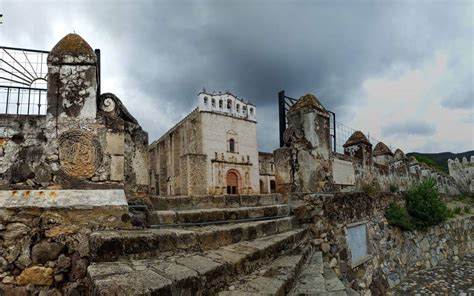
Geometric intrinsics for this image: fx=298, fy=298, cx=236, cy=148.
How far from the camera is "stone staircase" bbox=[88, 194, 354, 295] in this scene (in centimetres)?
182

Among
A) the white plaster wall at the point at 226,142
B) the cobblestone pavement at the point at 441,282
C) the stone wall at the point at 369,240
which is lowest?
the cobblestone pavement at the point at 441,282

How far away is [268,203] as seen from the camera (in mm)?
5352

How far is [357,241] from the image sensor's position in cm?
559

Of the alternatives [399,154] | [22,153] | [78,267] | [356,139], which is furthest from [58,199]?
[399,154]

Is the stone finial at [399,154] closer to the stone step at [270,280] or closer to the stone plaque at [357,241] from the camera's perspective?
the stone plaque at [357,241]

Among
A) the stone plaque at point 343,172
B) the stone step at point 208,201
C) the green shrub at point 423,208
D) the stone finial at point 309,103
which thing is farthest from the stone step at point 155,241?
the green shrub at point 423,208

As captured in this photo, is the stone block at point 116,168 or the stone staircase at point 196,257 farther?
the stone block at point 116,168

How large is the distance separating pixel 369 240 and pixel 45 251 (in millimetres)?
5554

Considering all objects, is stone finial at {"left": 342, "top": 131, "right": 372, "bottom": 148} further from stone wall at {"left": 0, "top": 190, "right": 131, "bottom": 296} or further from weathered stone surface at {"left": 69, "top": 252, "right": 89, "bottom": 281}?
weathered stone surface at {"left": 69, "top": 252, "right": 89, "bottom": 281}

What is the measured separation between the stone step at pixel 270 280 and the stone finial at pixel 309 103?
360cm

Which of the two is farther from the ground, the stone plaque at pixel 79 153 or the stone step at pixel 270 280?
the stone plaque at pixel 79 153

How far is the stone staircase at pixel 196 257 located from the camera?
5.98 feet

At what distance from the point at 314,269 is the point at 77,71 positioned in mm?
4138

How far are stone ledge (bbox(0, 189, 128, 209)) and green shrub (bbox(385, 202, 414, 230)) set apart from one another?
6.31 m
